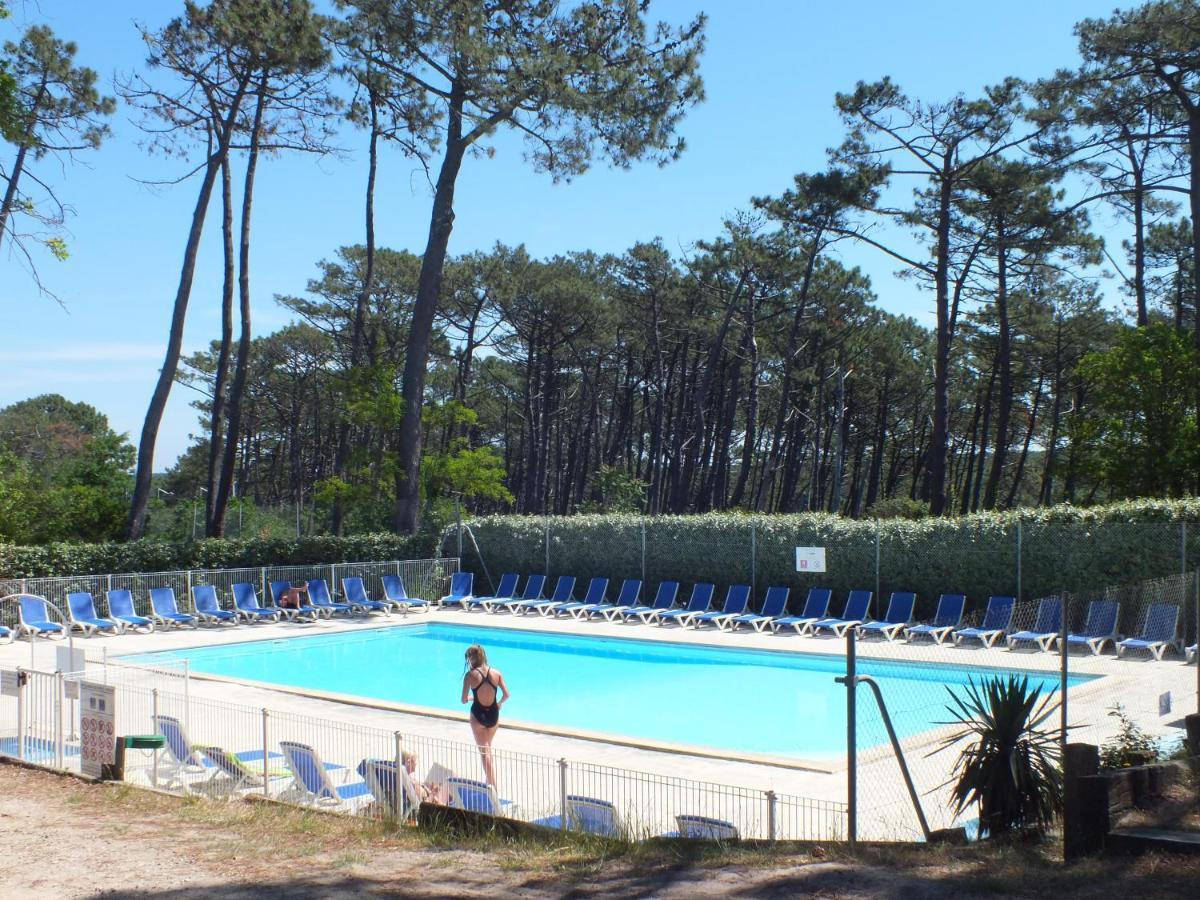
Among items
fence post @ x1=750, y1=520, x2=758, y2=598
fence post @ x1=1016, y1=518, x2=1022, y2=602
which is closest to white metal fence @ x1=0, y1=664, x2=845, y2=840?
fence post @ x1=1016, y1=518, x2=1022, y2=602

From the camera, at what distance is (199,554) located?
73.0 feet

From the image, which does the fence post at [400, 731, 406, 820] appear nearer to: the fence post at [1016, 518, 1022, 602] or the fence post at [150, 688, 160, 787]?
the fence post at [150, 688, 160, 787]

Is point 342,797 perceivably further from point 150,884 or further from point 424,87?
point 424,87

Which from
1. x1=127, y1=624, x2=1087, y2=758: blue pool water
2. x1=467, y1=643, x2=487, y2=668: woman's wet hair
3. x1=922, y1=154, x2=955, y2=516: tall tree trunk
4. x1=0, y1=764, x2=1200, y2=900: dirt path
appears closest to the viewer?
x1=0, y1=764, x2=1200, y2=900: dirt path

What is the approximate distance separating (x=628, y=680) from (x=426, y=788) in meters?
9.55

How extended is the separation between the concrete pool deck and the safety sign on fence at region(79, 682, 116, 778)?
141 cm

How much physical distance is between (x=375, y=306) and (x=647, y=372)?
38.8 feet

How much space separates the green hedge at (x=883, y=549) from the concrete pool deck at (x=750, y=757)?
7.18 feet

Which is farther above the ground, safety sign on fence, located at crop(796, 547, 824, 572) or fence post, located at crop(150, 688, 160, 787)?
safety sign on fence, located at crop(796, 547, 824, 572)

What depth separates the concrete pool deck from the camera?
32.3ft

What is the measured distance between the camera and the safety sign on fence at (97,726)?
9.00m

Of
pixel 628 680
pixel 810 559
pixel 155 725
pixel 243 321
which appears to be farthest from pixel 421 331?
pixel 155 725

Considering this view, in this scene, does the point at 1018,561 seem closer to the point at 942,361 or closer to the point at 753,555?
the point at 753,555

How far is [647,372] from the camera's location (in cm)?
4669
